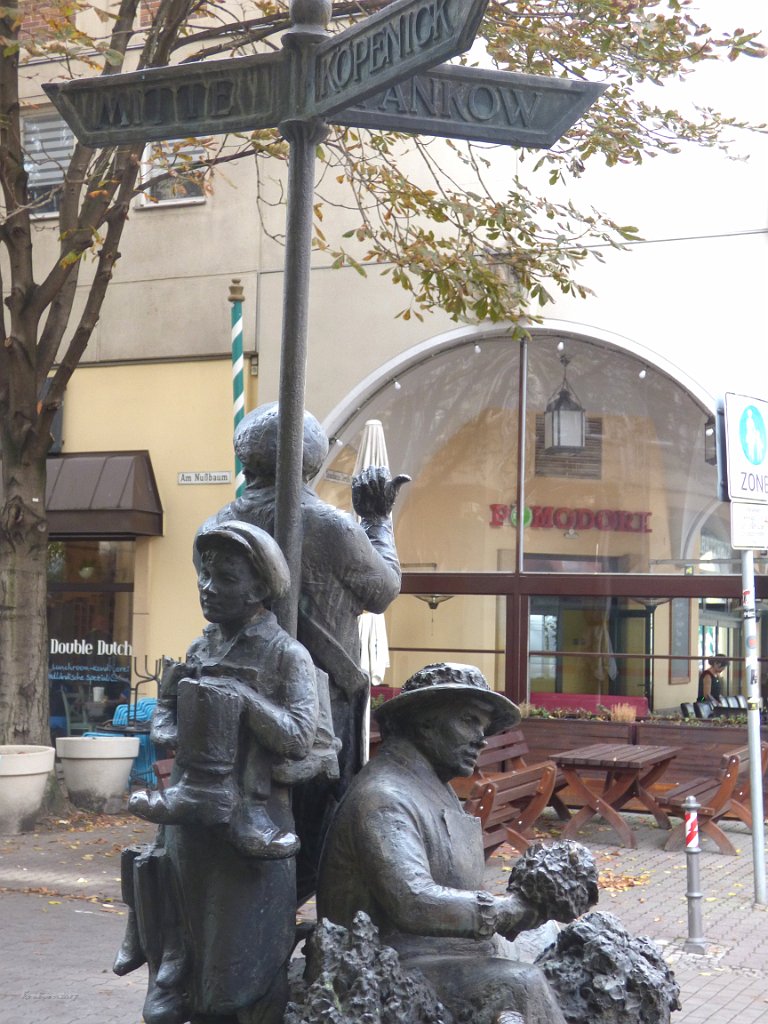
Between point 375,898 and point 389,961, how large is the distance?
20cm

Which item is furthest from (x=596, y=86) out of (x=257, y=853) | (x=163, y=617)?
(x=163, y=617)

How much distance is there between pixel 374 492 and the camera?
372 centimetres

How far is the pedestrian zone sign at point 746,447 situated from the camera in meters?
9.10

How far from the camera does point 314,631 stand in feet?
11.4

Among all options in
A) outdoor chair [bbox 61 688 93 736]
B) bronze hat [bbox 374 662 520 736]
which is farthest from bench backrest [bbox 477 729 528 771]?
bronze hat [bbox 374 662 520 736]

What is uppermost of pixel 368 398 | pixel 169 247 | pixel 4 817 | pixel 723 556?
pixel 169 247

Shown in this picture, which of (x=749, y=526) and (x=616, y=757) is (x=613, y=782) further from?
(x=749, y=526)

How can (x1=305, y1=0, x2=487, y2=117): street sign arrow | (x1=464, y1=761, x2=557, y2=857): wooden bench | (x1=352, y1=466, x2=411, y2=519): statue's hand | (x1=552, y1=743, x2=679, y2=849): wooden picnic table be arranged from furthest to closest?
(x1=552, y1=743, x2=679, y2=849): wooden picnic table → (x1=464, y1=761, x2=557, y2=857): wooden bench → (x1=352, y1=466, x2=411, y2=519): statue's hand → (x1=305, y1=0, x2=487, y2=117): street sign arrow

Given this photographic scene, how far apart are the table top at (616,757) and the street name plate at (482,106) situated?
844 centimetres

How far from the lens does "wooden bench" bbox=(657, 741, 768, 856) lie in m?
11.1

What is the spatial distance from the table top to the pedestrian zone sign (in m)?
2.64

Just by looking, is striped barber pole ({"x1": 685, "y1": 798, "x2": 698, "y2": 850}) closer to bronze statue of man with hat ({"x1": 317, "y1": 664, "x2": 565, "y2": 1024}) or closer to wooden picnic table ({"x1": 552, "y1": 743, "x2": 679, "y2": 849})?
wooden picnic table ({"x1": 552, "y1": 743, "x2": 679, "y2": 849})

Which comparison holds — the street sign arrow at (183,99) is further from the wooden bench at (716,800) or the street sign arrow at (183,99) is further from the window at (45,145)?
the window at (45,145)

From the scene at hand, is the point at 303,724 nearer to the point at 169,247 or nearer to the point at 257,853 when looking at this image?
the point at 257,853
